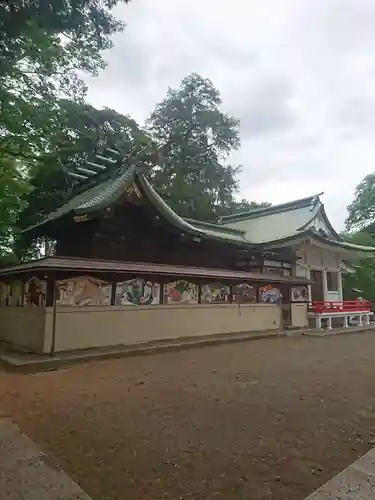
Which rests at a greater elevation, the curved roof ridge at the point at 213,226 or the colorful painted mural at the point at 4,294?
the curved roof ridge at the point at 213,226

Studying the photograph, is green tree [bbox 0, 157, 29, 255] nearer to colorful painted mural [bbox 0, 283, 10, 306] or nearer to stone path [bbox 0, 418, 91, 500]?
colorful painted mural [bbox 0, 283, 10, 306]

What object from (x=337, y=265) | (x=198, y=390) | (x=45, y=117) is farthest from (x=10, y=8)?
(x=337, y=265)

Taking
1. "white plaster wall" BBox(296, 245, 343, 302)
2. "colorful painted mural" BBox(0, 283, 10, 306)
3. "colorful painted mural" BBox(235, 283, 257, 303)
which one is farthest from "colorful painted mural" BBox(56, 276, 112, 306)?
"white plaster wall" BBox(296, 245, 343, 302)

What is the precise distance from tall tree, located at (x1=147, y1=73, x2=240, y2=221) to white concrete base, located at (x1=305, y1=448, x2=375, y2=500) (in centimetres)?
2432

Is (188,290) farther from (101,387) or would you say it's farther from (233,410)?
(233,410)

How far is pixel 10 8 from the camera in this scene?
5.05 m

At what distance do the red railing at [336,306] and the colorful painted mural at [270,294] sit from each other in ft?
6.11

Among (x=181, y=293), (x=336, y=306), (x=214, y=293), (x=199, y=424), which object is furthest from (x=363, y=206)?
(x=199, y=424)

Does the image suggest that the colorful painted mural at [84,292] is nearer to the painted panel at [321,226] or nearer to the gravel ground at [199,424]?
the gravel ground at [199,424]

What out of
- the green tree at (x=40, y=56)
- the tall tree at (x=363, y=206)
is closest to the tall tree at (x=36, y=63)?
the green tree at (x=40, y=56)

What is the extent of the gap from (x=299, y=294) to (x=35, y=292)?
998 cm

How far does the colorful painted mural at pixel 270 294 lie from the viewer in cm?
1350

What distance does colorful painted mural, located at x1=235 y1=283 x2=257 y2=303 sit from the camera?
12.8m

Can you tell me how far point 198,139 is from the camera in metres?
29.7
